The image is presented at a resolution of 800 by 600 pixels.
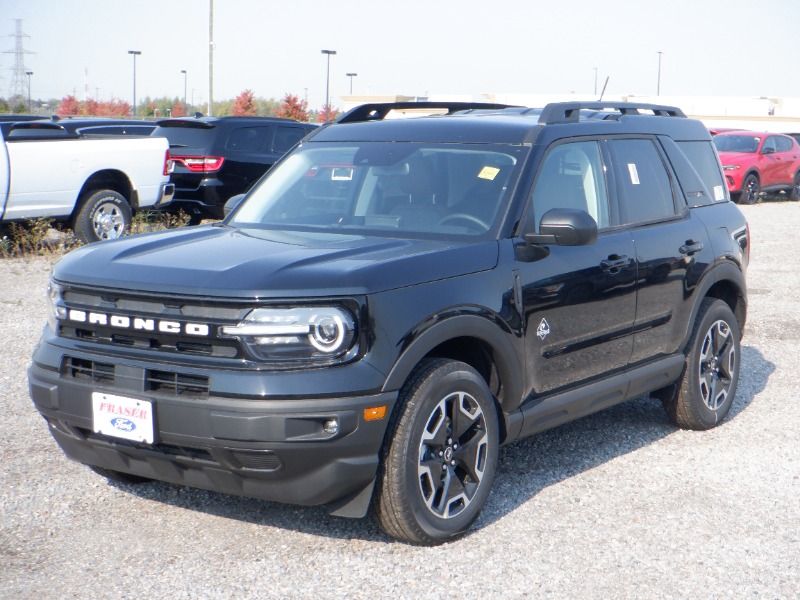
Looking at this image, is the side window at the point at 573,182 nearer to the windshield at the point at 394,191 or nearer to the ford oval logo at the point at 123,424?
the windshield at the point at 394,191

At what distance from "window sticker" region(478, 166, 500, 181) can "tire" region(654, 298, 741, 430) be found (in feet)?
6.23

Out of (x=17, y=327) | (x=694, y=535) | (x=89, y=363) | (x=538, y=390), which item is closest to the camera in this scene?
(x=89, y=363)

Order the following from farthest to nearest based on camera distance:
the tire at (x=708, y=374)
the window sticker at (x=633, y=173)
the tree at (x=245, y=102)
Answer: the tree at (x=245, y=102) → the tire at (x=708, y=374) → the window sticker at (x=633, y=173)

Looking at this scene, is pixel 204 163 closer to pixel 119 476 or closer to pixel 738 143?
pixel 119 476

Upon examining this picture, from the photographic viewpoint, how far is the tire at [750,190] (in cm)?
2706

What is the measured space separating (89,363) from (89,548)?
79 cm

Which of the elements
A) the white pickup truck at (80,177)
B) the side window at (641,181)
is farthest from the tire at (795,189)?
the side window at (641,181)

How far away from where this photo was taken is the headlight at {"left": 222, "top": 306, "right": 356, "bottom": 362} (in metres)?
4.27

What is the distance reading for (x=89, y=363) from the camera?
180 inches

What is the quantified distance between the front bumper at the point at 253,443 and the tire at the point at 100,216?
9905 millimetres

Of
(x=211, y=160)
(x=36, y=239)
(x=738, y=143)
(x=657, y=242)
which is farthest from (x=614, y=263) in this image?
(x=738, y=143)

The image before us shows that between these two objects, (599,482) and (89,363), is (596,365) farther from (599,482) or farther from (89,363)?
(89,363)

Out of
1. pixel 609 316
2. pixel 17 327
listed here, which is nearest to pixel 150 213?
pixel 17 327

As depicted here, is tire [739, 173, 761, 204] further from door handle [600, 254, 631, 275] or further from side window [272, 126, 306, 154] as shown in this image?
door handle [600, 254, 631, 275]
